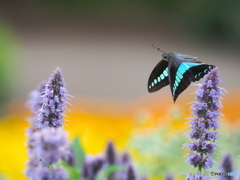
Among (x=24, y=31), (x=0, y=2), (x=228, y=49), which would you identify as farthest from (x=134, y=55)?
(x=0, y=2)

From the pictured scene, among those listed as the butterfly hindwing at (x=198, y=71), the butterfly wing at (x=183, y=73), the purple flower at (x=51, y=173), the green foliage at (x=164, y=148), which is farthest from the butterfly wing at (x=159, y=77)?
the green foliage at (x=164, y=148)

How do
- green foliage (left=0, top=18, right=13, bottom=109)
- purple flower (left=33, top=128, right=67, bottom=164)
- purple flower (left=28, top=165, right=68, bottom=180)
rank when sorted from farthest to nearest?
green foliage (left=0, top=18, right=13, bottom=109)
purple flower (left=28, top=165, right=68, bottom=180)
purple flower (left=33, top=128, right=67, bottom=164)

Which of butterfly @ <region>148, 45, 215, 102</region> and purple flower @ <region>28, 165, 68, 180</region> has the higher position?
butterfly @ <region>148, 45, 215, 102</region>

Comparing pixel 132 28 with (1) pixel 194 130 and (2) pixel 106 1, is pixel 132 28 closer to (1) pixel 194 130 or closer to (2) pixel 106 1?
(2) pixel 106 1

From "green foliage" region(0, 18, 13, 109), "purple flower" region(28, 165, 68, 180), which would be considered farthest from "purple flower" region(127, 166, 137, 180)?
"green foliage" region(0, 18, 13, 109)

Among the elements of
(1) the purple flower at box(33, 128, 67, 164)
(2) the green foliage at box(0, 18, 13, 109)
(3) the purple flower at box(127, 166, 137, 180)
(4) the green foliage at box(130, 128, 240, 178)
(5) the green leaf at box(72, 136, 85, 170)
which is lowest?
(1) the purple flower at box(33, 128, 67, 164)

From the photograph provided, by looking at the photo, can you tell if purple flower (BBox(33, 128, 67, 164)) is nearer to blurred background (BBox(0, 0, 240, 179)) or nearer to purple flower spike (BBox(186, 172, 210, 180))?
purple flower spike (BBox(186, 172, 210, 180))

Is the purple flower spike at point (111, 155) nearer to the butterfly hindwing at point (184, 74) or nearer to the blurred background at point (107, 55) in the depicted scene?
the butterfly hindwing at point (184, 74)
